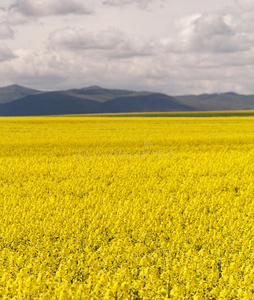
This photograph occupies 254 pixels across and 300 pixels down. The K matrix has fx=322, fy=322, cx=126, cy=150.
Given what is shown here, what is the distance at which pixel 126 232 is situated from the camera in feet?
29.6

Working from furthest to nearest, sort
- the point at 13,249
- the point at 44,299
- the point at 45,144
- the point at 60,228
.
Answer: the point at 45,144, the point at 60,228, the point at 13,249, the point at 44,299

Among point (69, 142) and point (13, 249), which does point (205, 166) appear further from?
point (69, 142)

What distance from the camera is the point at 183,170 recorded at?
17703mm

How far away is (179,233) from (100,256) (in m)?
2.30

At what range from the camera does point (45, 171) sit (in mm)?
17359

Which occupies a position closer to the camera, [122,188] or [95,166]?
[122,188]

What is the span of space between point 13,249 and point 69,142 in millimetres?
22995

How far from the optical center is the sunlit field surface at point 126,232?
5.97 m

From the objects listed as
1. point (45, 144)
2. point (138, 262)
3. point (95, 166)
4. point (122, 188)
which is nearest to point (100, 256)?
point (138, 262)

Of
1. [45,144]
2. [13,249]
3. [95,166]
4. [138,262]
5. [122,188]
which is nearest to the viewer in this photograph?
[138,262]

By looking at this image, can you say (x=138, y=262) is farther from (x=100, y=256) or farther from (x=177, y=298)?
(x=177, y=298)

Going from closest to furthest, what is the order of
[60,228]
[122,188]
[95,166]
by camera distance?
[60,228] < [122,188] < [95,166]

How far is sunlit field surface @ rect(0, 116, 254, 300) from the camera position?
5973 mm

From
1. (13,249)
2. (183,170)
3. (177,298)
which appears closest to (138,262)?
(177,298)
